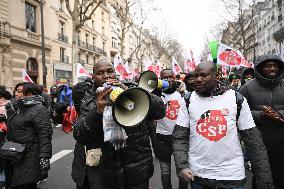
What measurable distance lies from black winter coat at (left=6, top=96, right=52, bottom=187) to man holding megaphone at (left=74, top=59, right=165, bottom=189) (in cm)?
136

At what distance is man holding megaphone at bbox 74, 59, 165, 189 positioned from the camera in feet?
7.48

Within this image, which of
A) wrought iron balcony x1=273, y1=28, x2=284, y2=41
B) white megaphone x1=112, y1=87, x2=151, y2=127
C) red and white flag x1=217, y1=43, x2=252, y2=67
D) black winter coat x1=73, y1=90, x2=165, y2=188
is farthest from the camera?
wrought iron balcony x1=273, y1=28, x2=284, y2=41

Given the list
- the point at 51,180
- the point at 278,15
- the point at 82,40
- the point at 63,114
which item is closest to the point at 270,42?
the point at 278,15

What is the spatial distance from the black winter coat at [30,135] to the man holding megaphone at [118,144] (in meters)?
1.36

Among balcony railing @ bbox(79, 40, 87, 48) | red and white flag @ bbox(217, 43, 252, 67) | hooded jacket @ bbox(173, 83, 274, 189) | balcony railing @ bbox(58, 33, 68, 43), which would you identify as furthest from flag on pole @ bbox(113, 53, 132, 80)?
balcony railing @ bbox(79, 40, 87, 48)

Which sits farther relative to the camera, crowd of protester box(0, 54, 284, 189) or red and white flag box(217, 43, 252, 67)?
red and white flag box(217, 43, 252, 67)

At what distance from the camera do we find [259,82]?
150 inches

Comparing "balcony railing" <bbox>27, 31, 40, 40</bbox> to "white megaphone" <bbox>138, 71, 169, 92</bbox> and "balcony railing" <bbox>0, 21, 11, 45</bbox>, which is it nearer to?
"balcony railing" <bbox>0, 21, 11, 45</bbox>

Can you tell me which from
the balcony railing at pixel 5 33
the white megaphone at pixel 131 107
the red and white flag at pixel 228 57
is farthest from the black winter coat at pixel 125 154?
the balcony railing at pixel 5 33

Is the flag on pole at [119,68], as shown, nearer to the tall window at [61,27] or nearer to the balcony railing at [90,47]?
the tall window at [61,27]

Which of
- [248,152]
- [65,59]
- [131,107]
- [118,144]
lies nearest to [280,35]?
[65,59]

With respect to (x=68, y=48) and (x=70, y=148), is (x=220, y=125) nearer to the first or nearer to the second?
(x=70, y=148)

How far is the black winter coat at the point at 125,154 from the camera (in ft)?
8.25

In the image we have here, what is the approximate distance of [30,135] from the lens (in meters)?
4.01
